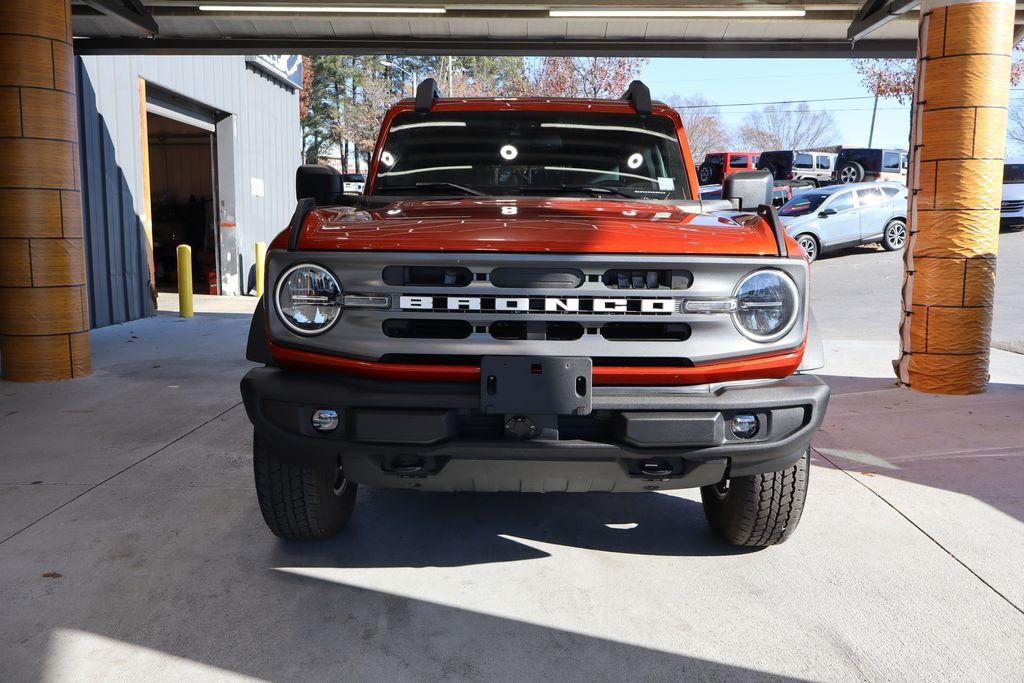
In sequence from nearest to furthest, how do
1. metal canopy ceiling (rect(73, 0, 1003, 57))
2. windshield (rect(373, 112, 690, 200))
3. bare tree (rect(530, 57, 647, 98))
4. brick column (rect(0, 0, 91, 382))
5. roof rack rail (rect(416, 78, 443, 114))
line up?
windshield (rect(373, 112, 690, 200)) → roof rack rail (rect(416, 78, 443, 114)) → brick column (rect(0, 0, 91, 382)) → metal canopy ceiling (rect(73, 0, 1003, 57)) → bare tree (rect(530, 57, 647, 98))

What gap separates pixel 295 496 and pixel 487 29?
7770mm

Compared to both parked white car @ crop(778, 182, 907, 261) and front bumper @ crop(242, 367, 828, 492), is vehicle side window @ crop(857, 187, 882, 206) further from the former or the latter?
front bumper @ crop(242, 367, 828, 492)

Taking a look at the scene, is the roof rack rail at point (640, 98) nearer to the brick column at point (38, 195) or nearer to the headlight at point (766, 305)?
the headlight at point (766, 305)

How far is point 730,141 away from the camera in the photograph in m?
70.8

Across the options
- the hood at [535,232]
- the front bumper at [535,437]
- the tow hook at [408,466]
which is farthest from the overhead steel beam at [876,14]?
the tow hook at [408,466]

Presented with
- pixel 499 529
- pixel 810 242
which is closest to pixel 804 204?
pixel 810 242

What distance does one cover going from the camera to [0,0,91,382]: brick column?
6609mm

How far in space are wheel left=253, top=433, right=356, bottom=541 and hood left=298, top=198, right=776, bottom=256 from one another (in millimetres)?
802

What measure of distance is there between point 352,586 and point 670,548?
129 cm

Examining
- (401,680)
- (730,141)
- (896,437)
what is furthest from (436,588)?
(730,141)

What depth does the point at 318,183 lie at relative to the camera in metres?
3.83

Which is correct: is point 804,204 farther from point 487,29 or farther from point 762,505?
point 762,505

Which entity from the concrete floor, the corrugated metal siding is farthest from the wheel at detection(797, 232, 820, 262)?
the concrete floor

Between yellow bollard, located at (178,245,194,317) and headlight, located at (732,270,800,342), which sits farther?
yellow bollard, located at (178,245,194,317)
